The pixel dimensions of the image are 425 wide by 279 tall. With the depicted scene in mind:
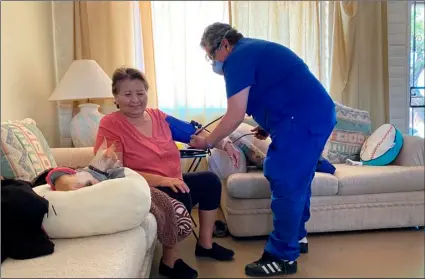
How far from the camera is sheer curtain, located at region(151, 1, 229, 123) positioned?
7.26 feet

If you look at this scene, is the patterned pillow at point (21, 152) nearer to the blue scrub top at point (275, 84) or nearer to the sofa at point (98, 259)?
the sofa at point (98, 259)

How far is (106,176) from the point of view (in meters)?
0.98

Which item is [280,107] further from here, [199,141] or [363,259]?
[363,259]

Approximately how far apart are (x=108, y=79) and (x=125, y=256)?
139 centimetres

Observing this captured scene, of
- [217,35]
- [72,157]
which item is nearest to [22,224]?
[217,35]

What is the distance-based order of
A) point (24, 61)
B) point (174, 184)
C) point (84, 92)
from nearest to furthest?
point (24, 61)
point (174, 184)
point (84, 92)

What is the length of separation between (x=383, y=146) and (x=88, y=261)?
2.48ft

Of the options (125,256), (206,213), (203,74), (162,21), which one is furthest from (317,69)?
(125,256)

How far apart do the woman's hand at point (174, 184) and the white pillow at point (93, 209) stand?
1.09 ft

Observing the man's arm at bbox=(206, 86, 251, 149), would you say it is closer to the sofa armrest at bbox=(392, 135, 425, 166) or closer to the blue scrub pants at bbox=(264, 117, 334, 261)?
the blue scrub pants at bbox=(264, 117, 334, 261)

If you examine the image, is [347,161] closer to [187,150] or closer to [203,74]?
[187,150]

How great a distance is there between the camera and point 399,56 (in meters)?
0.79

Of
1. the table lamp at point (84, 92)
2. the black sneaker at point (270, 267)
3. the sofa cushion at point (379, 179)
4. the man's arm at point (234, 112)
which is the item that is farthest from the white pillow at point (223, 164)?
the black sneaker at point (270, 267)

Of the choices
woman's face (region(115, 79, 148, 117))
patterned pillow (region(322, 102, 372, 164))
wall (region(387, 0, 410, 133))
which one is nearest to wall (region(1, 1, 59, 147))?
woman's face (region(115, 79, 148, 117))
